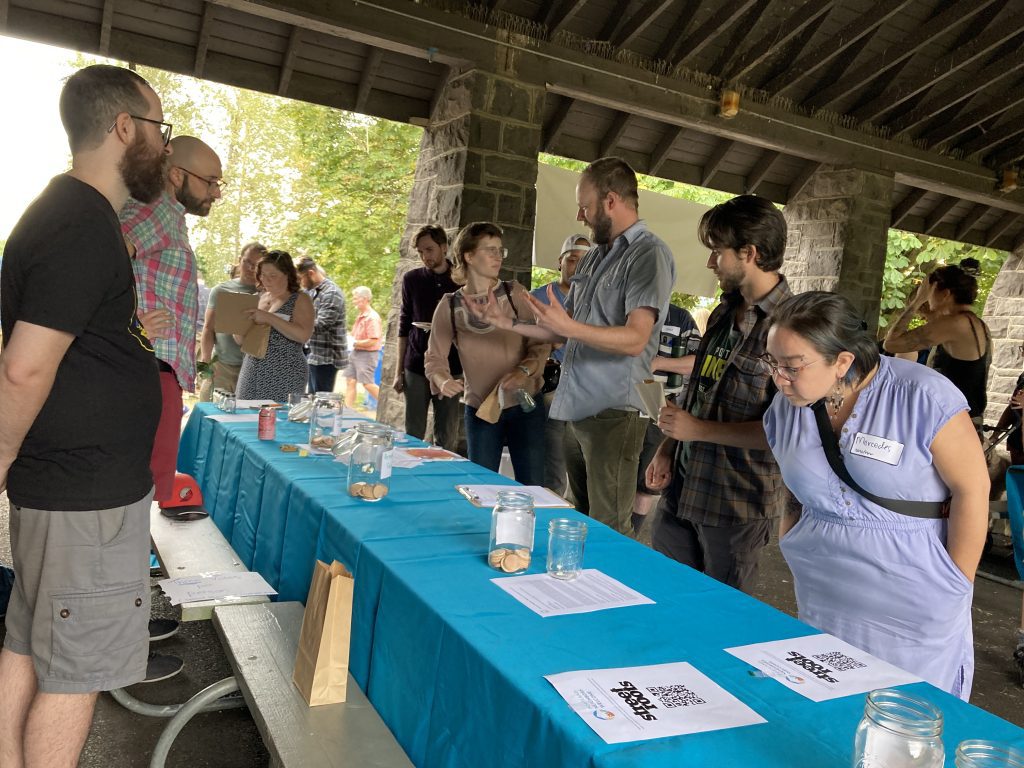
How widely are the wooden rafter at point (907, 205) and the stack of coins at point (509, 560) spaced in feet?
23.4

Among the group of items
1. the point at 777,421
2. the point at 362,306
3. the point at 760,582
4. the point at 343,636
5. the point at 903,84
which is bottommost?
the point at 760,582

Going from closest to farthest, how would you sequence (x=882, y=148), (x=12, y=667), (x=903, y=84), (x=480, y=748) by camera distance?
1. (x=480, y=748)
2. (x=12, y=667)
3. (x=903, y=84)
4. (x=882, y=148)

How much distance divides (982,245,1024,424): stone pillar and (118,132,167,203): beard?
8926 millimetres

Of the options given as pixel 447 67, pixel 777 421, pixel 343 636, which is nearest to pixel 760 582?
pixel 777 421

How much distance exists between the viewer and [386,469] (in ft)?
6.80

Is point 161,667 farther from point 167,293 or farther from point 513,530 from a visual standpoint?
point 513,530

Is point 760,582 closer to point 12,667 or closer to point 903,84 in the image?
point 12,667

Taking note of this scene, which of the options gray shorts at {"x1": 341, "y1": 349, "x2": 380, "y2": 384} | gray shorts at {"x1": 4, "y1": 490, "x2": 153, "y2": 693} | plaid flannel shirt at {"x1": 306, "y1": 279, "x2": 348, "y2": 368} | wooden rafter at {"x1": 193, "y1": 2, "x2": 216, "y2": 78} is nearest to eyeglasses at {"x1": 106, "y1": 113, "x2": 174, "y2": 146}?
gray shorts at {"x1": 4, "y1": 490, "x2": 153, "y2": 693}

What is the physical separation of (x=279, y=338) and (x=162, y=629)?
1746mm

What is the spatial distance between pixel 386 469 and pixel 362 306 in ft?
24.5

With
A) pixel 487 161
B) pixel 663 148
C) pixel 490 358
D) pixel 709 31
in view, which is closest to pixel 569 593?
pixel 490 358

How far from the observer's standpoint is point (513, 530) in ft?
5.18

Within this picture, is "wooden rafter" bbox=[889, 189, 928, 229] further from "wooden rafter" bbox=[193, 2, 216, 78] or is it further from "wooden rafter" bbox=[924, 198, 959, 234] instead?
"wooden rafter" bbox=[193, 2, 216, 78]

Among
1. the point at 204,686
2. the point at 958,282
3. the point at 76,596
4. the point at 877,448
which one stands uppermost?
the point at 958,282
